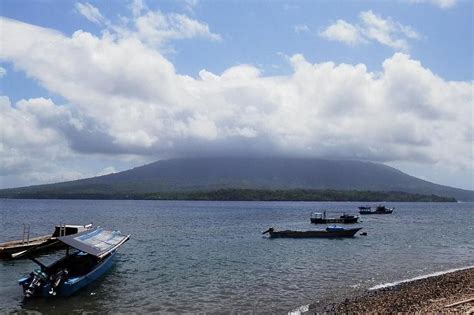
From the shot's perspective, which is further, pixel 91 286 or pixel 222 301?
pixel 91 286

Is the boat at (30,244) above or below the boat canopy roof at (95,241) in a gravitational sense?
below

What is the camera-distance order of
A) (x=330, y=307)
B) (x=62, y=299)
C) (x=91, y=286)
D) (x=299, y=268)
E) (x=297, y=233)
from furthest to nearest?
(x=297, y=233), (x=299, y=268), (x=91, y=286), (x=62, y=299), (x=330, y=307)

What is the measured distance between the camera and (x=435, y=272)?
3275cm

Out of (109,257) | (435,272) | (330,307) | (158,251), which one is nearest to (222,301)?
(330,307)

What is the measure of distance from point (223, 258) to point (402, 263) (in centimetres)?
1507

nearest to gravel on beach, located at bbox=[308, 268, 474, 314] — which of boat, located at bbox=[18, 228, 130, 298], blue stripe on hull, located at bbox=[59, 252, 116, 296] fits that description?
blue stripe on hull, located at bbox=[59, 252, 116, 296]

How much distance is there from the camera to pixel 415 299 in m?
21.1

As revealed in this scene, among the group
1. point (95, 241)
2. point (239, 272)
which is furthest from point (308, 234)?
point (95, 241)

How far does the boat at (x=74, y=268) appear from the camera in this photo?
76.8 ft

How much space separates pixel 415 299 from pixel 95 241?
845 inches

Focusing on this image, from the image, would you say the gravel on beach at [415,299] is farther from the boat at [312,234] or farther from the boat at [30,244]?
the boat at [312,234]

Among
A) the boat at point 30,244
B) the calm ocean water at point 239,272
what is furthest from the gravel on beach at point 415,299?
the boat at point 30,244

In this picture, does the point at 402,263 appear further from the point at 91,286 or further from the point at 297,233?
the point at 91,286

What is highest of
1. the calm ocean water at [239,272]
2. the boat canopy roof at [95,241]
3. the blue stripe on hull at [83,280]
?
the boat canopy roof at [95,241]
